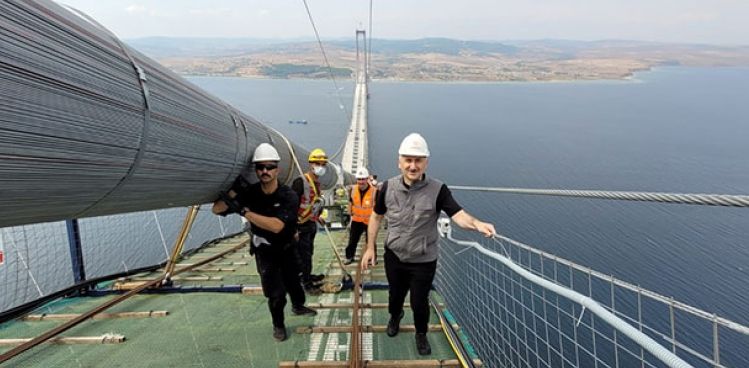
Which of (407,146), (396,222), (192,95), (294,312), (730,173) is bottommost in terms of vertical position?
(730,173)

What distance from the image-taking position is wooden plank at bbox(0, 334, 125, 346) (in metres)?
2.83

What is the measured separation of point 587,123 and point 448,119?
14.0m

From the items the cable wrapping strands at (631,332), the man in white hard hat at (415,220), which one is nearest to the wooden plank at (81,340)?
the man in white hard hat at (415,220)

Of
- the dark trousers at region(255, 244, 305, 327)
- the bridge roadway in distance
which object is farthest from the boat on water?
the bridge roadway in distance

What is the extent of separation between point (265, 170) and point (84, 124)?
123 cm

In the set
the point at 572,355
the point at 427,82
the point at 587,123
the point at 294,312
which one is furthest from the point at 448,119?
the point at 427,82

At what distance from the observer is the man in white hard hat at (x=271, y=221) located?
2170 millimetres

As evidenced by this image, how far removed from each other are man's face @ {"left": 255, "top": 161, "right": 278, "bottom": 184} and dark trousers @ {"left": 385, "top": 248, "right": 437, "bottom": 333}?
2.86 feet

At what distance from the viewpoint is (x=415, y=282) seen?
2.66m

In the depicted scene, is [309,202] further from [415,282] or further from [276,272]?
[415,282]

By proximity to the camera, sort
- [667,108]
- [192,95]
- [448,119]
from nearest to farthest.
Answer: [192,95] → [448,119] → [667,108]

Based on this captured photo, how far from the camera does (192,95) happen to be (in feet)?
5.10

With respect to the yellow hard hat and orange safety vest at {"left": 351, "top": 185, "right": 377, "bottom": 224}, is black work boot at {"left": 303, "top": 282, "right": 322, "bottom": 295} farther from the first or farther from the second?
orange safety vest at {"left": 351, "top": 185, "right": 377, "bottom": 224}

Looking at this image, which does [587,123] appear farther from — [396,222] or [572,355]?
[396,222]
